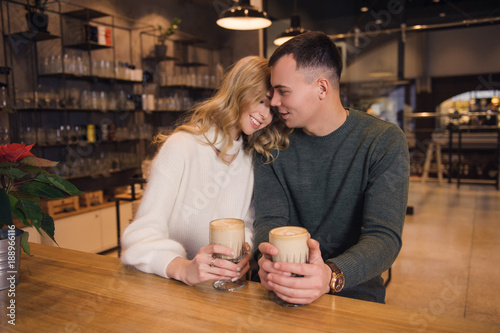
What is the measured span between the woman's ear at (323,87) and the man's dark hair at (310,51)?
5cm

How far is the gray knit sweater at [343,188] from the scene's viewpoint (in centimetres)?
139

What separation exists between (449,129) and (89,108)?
19.9 feet

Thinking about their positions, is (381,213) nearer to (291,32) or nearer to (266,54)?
(291,32)

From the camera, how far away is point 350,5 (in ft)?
23.8

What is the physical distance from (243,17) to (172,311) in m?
3.28

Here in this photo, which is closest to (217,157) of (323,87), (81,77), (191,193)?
(191,193)

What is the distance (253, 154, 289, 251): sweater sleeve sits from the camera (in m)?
1.58

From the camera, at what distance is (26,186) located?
3.72 ft

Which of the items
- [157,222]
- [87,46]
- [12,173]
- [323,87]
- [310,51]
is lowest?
[157,222]

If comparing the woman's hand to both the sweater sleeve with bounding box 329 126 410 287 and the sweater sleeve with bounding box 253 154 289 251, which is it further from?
the sweater sleeve with bounding box 253 154 289 251

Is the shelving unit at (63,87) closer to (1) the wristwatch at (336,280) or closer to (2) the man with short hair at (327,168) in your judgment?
(2) the man with short hair at (327,168)

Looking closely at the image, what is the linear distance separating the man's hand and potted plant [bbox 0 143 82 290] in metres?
0.58

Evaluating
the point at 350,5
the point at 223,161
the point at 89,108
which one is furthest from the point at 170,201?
the point at 350,5

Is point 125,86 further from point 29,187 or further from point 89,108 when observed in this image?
point 29,187
